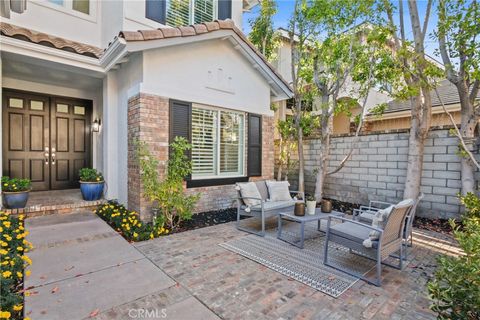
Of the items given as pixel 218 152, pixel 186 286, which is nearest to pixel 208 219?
pixel 218 152

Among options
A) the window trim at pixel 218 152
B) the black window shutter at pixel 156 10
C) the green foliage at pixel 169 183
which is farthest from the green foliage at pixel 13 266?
the black window shutter at pixel 156 10

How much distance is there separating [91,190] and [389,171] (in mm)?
7685

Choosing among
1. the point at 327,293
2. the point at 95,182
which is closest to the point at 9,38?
the point at 95,182

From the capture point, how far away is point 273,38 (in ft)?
29.7

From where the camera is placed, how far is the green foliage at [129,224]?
14.7 ft

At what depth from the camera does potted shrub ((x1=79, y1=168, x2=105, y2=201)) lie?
5.99 metres

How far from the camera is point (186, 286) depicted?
9.48 ft

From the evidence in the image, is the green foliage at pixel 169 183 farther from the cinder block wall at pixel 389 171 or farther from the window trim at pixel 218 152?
the cinder block wall at pixel 389 171

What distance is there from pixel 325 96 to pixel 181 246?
18.7ft

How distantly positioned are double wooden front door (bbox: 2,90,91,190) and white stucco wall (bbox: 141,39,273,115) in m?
3.73

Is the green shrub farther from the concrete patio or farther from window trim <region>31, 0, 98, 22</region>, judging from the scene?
window trim <region>31, 0, 98, 22</region>

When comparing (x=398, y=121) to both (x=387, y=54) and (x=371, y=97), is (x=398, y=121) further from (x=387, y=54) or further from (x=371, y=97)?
(x=387, y=54)

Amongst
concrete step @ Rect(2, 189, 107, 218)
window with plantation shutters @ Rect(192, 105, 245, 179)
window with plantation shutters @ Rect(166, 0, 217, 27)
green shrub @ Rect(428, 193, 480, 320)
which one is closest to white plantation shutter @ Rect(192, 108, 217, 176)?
window with plantation shutters @ Rect(192, 105, 245, 179)

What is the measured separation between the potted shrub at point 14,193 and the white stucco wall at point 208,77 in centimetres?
327
